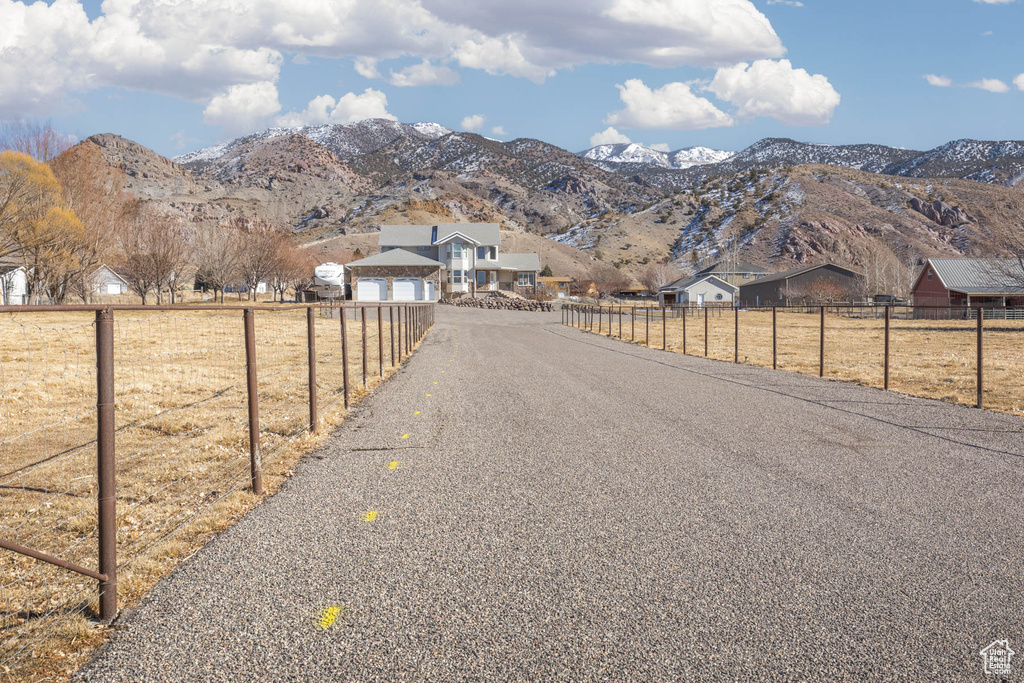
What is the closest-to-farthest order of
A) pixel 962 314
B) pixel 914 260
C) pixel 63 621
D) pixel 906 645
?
pixel 906 645
pixel 63 621
pixel 962 314
pixel 914 260

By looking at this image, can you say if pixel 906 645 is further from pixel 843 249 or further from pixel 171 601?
pixel 843 249

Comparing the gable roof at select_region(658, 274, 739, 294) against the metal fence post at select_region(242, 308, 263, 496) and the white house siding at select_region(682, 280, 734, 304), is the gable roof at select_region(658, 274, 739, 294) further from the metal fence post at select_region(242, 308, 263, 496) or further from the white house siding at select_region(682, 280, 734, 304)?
the metal fence post at select_region(242, 308, 263, 496)

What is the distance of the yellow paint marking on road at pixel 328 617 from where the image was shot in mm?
3742

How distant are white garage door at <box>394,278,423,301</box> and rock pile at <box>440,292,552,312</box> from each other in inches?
175

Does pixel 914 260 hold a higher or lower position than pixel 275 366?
higher

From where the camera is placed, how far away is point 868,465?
721cm

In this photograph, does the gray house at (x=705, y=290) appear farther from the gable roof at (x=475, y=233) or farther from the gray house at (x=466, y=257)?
the gable roof at (x=475, y=233)

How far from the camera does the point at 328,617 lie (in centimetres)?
384

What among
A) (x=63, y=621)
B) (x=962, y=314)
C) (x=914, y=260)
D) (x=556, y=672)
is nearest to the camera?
(x=556, y=672)

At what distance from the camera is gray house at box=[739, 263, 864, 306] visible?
90000 millimetres

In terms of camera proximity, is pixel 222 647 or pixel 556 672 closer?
pixel 556 672

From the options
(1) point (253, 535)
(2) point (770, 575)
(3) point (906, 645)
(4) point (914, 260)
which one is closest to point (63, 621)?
(1) point (253, 535)

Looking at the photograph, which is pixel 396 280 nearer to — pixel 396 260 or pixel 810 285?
pixel 396 260

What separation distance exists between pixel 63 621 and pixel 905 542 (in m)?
5.29
